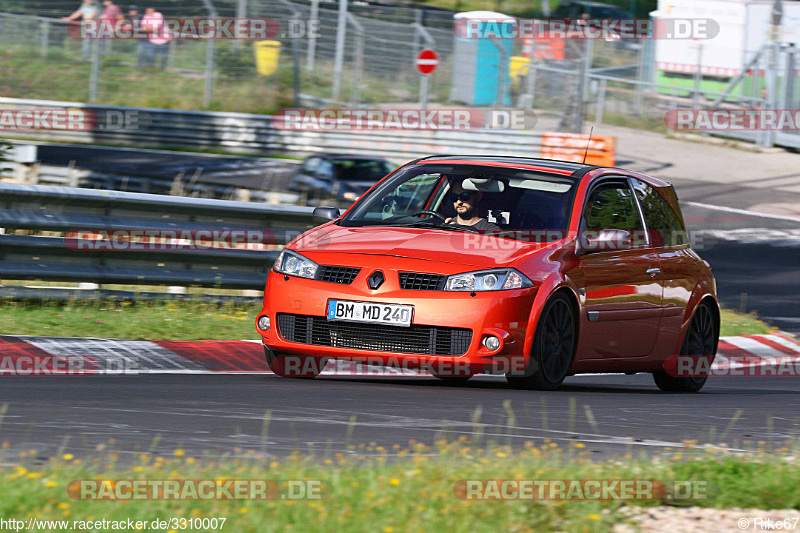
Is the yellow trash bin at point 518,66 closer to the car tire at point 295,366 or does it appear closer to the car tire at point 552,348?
the car tire at point 295,366

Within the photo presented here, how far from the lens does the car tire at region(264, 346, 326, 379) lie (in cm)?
837

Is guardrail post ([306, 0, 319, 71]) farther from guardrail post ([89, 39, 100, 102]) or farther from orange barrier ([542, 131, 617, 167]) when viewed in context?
orange barrier ([542, 131, 617, 167])

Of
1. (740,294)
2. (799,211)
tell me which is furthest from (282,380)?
(799,211)

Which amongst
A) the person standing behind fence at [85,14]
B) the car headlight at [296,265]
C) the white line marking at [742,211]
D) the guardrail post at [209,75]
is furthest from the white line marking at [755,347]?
the person standing behind fence at [85,14]

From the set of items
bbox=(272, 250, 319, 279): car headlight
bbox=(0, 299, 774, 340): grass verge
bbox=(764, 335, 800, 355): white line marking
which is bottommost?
bbox=(764, 335, 800, 355): white line marking

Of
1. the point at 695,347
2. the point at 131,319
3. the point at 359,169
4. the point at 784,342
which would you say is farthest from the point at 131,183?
the point at 695,347

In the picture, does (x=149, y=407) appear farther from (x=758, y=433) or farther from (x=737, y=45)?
(x=737, y=45)

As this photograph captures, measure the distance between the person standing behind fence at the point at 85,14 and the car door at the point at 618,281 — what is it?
1871cm

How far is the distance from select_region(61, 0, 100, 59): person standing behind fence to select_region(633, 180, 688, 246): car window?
18.4 m

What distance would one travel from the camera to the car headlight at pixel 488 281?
761 cm

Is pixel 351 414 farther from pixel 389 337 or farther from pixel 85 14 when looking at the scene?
pixel 85 14

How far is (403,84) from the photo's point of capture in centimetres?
2797

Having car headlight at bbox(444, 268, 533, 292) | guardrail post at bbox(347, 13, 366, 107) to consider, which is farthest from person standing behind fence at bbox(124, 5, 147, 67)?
car headlight at bbox(444, 268, 533, 292)

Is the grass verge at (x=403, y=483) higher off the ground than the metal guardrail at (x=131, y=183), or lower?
higher
